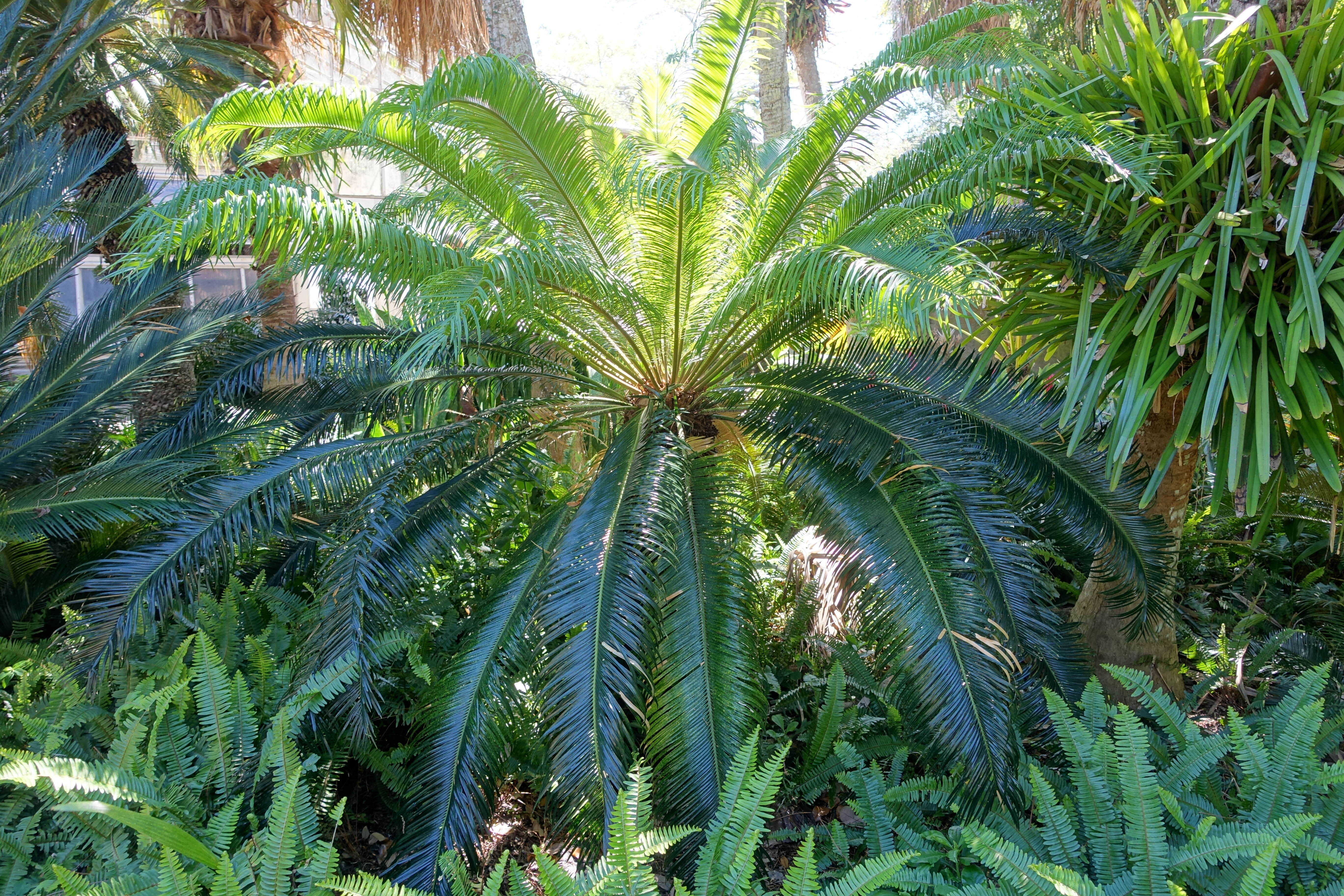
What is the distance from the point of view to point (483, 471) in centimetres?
355

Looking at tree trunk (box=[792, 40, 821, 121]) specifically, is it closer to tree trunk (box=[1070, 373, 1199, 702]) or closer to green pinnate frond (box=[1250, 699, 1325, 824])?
tree trunk (box=[1070, 373, 1199, 702])

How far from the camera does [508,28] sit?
650 centimetres

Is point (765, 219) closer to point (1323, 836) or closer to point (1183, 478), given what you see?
point (1183, 478)

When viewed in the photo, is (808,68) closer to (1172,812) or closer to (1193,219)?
(1193,219)

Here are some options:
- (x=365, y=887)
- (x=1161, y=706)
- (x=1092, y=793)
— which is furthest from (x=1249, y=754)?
(x=365, y=887)

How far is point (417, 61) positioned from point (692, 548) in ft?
15.8

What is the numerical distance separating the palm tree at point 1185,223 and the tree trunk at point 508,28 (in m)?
4.37

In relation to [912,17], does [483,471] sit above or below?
below

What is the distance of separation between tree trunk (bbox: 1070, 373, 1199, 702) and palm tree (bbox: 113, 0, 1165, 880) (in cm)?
41

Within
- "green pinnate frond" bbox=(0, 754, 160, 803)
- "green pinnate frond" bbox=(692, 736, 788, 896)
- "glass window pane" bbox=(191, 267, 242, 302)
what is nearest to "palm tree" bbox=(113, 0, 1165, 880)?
"green pinnate frond" bbox=(692, 736, 788, 896)

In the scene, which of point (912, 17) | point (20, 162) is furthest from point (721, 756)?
point (912, 17)

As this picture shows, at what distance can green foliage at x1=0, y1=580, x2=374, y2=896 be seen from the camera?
223cm

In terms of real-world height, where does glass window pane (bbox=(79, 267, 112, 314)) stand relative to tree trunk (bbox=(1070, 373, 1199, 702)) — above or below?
above

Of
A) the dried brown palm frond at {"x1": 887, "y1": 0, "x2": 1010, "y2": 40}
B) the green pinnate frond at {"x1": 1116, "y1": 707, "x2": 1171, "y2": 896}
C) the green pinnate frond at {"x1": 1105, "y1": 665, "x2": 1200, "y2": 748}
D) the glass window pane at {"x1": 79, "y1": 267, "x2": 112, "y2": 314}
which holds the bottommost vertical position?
the green pinnate frond at {"x1": 1116, "y1": 707, "x2": 1171, "y2": 896}
